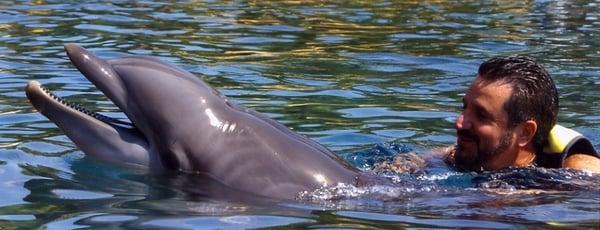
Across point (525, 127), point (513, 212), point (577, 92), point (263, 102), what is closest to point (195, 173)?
point (513, 212)

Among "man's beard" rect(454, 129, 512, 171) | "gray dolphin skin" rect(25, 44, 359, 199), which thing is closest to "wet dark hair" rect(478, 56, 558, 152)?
"man's beard" rect(454, 129, 512, 171)

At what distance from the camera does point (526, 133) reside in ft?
22.9

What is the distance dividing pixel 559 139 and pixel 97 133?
101 inches

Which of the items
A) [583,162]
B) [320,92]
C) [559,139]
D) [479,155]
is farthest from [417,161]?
[320,92]

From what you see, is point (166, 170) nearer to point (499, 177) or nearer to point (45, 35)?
point (499, 177)

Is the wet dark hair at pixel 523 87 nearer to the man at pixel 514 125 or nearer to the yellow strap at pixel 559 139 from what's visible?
the man at pixel 514 125

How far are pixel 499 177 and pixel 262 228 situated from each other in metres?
1.84

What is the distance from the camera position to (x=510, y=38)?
1430cm

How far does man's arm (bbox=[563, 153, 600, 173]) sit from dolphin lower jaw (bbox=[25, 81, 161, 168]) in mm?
2308

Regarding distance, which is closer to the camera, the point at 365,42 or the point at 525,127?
the point at 525,127

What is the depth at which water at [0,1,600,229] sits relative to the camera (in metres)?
5.77

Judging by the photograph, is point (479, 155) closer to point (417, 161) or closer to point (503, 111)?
point (503, 111)

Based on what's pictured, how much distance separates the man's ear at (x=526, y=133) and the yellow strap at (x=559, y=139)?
0.37 feet

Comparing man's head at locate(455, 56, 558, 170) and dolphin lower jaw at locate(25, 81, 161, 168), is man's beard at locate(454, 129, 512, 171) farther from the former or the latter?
dolphin lower jaw at locate(25, 81, 161, 168)
